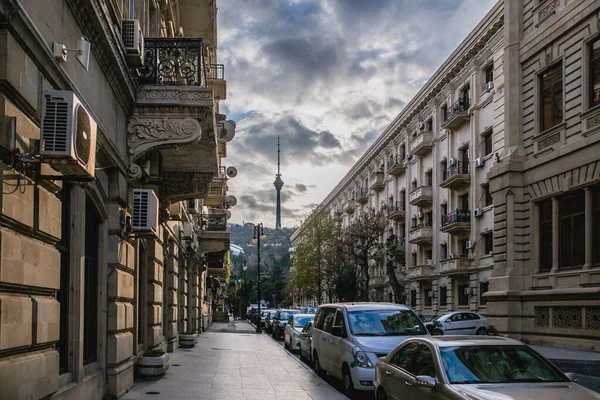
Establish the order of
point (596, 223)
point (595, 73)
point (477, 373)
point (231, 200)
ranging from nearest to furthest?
point (477, 373) → point (596, 223) → point (595, 73) → point (231, 200)

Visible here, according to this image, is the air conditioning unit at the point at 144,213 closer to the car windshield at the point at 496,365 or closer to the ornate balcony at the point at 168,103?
the ornate balcony at the point at 168,103

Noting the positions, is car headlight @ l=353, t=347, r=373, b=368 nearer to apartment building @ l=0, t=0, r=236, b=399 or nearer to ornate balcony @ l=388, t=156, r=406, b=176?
apartment building @ l=0, t=0, r=236, b=399

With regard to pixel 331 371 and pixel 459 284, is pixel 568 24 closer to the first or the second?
pixel 331 371

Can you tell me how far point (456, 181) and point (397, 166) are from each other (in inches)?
584

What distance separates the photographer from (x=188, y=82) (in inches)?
507

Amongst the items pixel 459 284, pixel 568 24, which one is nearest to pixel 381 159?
pixel 459 284

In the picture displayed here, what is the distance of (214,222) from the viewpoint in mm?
34969

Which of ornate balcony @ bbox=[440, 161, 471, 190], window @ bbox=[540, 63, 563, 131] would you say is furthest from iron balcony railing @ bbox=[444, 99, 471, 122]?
window @ bbox=[540, 63, 563, 131]

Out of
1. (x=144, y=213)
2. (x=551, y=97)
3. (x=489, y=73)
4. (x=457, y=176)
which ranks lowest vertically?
(x=144, y=213)

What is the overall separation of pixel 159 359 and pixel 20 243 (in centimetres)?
879

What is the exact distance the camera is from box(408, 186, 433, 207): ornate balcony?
48188mm

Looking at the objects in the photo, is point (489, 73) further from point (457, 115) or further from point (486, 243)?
point (486, 243)

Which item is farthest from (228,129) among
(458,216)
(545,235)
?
(458,216)

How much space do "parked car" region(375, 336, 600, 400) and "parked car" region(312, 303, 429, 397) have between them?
12.1 ft
